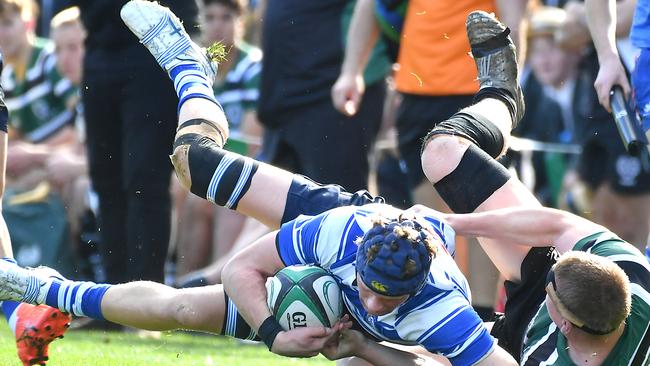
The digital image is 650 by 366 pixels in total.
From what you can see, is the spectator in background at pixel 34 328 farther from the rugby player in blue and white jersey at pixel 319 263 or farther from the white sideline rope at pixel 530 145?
the white sideline rope at pixel 530 145

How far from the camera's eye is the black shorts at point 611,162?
9.04 meters

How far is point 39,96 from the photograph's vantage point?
11.1m

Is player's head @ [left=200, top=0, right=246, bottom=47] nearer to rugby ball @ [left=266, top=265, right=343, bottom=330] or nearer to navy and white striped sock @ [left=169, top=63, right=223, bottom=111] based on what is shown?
navy and white striped sock @ [left=169, top=63, right=223, bottom=111]

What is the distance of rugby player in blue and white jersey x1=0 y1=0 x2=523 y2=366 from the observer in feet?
17.4

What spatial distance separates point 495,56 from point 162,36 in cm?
162

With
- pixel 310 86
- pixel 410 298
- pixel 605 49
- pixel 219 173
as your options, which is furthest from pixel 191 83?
pixel 605 49

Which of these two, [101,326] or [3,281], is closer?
[3,281]

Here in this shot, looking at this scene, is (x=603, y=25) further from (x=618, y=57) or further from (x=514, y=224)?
(x=514, y=224)

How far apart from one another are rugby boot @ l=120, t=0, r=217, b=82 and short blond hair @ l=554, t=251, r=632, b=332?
7.52 ft

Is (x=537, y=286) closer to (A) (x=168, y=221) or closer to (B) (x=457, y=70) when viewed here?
(B) (x=457, y=70)

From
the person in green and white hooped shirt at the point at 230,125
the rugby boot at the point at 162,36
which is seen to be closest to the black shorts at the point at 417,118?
the rugby boot at the point at 162,36

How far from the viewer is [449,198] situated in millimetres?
6121

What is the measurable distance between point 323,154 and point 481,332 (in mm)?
2808

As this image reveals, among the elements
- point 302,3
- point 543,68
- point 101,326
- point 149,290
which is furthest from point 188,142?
point 543,68
